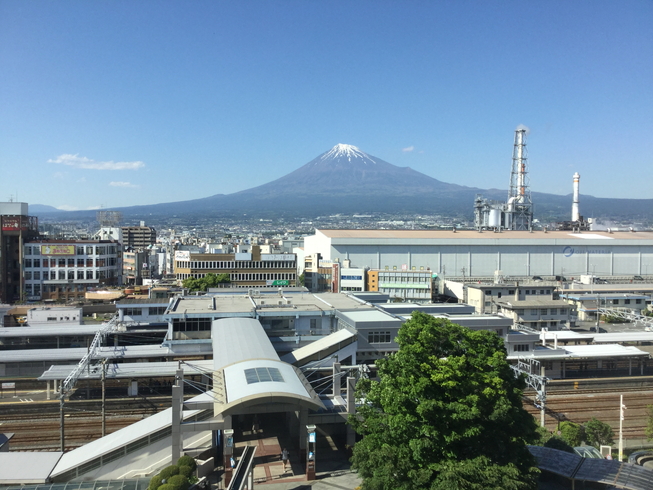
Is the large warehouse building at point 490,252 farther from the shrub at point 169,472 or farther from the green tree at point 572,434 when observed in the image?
the shrub at point 169,472

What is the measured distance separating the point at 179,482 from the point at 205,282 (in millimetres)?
26659

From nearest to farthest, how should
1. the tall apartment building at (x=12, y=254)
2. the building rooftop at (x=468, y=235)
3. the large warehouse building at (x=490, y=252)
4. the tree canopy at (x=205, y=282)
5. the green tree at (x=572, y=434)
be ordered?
the green tree at (x=572, y=434) < the tree canopy at (x=205, y=282) < the tall apartment building at (x=12, y=254) < the large warehouse building at (x=490, y=252) < the building rooftop at (x=468, y=235)

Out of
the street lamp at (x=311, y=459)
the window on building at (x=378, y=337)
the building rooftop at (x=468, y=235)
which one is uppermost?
the building rooftop at (x=468, y=235)

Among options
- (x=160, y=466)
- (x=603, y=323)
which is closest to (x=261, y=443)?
(x=160, y=466)

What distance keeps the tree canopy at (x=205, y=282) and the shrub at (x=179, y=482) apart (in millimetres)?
24695

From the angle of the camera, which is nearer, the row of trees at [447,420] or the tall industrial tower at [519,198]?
the row of trees at [447,420]

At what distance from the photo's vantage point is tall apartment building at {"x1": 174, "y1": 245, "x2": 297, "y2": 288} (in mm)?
39406

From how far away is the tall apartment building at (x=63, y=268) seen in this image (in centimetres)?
3738

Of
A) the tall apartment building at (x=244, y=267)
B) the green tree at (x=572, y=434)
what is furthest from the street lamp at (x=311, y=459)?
the tall apartment building at (x=244, y=267)

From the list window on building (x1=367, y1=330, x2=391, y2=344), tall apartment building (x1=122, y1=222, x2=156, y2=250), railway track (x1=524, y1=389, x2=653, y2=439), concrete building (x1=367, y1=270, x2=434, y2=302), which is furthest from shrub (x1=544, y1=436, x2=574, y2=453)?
tall apartment building (x1=122, y1=222, x2=156, y2=250)

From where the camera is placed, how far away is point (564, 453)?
1061 centimetres

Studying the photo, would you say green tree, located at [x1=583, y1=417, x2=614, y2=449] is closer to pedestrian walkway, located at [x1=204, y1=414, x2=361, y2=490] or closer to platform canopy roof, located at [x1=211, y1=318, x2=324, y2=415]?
pedestrian walkway, located at [x1=204, y1=414, x2=361, y2=490]

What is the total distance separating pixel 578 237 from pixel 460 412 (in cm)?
4308

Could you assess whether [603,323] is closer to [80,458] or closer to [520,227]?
[80,458]
